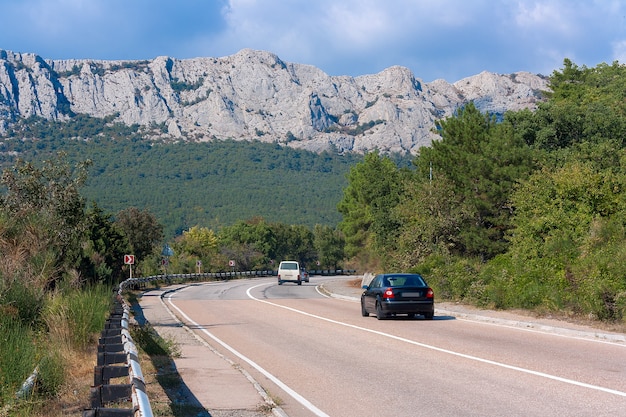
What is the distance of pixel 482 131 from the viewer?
42.2 metres

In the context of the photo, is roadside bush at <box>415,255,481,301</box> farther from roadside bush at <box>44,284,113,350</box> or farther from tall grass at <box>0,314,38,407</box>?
tall grass at <box>0,314,38,407</box>

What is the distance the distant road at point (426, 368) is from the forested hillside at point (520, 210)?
152 inches

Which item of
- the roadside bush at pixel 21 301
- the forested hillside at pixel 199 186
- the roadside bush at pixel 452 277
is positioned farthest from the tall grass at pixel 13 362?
the forested hillside at pixel 199 186

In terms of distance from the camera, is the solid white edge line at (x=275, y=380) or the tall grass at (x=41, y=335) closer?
the tall grass at (x=41, y=335)

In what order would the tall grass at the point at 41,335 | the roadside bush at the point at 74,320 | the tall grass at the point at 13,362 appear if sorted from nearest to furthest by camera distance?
the tall grass at the point at 13,362 → the tall grass at the point at 41,335 → the roadside bush at the point at 74,320

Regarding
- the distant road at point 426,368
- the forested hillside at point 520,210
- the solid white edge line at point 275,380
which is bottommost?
the solid white edge line at point 275,380

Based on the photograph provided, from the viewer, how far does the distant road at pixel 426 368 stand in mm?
8938

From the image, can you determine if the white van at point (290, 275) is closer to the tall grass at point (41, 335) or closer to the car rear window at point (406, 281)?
the car rear window at point (406, 281)

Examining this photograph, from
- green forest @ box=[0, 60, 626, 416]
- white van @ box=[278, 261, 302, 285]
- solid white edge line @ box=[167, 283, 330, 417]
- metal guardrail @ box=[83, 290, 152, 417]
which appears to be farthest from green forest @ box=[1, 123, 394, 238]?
metal guardrail @ box=[83, 290, 152, 417]

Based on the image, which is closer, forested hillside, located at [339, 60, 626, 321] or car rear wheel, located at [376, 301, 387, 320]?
car rear wheel, located at [376, 301, 387, 320]

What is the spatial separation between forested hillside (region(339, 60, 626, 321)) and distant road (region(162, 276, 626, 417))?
12.6ft

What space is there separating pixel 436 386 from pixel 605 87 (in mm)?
62699

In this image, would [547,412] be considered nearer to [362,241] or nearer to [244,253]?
[362,241]

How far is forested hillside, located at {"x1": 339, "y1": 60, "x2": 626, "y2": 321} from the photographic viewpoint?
22.9 metres
